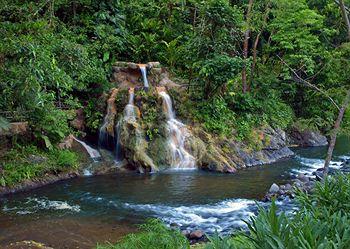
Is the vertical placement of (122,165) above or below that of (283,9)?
below

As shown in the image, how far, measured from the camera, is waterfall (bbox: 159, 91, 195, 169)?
1405 cm

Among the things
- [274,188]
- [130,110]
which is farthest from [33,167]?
[274,188]

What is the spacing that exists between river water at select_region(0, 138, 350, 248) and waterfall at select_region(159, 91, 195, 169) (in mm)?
789

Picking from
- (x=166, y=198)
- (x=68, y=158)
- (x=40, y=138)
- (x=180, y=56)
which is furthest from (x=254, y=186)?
(x=180, y=56)

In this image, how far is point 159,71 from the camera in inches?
660

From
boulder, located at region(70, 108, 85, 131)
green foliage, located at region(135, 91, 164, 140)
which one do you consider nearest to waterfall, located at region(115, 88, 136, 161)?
green foliage, located at region(135, 91, 164, 140)

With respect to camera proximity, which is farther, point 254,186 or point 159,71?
point 159,71

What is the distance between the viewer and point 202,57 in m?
16.4

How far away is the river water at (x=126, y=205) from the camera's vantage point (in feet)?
25.1

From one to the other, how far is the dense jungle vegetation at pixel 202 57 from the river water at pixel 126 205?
2349 millimetres

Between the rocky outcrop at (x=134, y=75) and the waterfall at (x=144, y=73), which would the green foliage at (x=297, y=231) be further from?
the rocky outcrop at (x=134, y=75)

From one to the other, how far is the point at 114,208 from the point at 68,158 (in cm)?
380

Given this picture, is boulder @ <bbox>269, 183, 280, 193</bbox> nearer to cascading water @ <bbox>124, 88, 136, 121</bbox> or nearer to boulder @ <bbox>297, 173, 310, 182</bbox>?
boulder @ <bbox>297, 173, 310, 182</bbox>

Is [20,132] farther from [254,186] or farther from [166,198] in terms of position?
[254,186]
